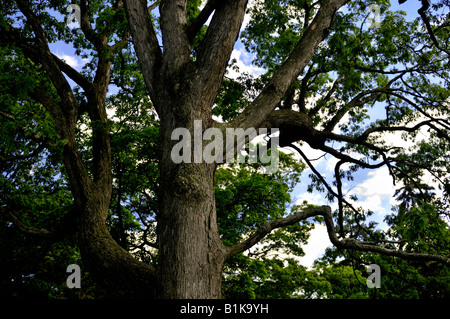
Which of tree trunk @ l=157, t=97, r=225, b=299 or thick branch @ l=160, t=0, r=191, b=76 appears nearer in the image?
tree trunk @ l=157, t=97, r=225, b=299

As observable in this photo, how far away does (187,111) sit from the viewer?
138 inches

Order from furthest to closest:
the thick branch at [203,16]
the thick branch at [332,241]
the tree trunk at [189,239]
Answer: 1. the thick branch at [203,16]
2. the thick branch at [332,241]
3. the tree trunk at [189,239]

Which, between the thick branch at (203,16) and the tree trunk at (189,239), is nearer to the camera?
the tree trunk at (189,239)

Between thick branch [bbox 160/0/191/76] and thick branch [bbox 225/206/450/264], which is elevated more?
thick branch [bbox 160/0/191/76]

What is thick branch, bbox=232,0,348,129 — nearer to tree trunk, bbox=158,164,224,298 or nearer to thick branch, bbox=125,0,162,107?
tree trunk, bbox=158,164,224,298

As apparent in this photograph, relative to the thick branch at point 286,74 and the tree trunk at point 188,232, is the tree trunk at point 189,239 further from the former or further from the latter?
the thick branch at point 286,74

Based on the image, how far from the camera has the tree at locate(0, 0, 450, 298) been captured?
10.6 feet

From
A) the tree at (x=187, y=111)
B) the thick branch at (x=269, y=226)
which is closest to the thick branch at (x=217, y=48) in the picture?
the tree at (x=187, y=111)

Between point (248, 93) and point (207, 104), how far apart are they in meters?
4.24

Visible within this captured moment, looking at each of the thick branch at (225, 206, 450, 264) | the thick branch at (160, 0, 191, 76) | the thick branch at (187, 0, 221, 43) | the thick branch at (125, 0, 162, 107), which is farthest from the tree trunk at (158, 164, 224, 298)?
the thick branch at (187, 0, 221, 43)

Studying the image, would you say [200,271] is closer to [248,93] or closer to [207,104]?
[207,104]

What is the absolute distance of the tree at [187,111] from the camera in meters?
3.23

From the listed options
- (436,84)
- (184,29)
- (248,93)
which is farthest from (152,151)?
(436,84)
